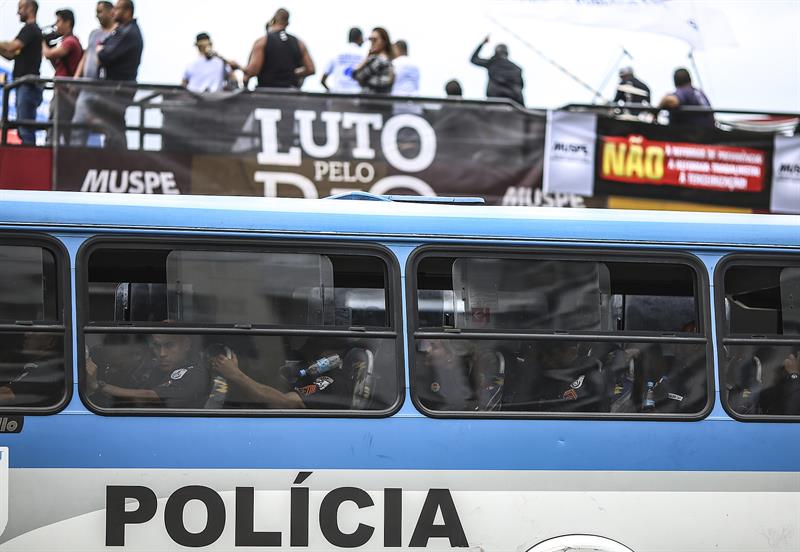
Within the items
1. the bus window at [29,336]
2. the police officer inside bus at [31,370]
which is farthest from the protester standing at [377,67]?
the police officer inside bus at [31,370]

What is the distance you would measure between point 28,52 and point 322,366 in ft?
24.0

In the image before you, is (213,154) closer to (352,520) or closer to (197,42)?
(197,42)

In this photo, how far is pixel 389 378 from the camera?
6.21 m

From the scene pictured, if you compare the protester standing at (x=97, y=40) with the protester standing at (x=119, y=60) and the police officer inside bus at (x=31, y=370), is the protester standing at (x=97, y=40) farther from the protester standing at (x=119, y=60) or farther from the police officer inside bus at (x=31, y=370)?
the police officer inside bus at (x=31, y=370)

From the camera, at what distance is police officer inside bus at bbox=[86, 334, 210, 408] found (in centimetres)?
598

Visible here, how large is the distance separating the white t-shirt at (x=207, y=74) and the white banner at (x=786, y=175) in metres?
6.91

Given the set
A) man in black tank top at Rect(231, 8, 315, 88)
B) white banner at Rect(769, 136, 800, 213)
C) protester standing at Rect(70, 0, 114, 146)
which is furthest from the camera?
white banner at Rect(769, 136, 800, 213)

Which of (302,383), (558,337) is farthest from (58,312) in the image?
(558,337)

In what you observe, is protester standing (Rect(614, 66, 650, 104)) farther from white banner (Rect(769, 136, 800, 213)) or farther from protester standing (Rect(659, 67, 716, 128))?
white banner (Rect(769, 136, 800, 213))

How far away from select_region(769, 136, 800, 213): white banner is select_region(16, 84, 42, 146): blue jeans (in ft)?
29.1

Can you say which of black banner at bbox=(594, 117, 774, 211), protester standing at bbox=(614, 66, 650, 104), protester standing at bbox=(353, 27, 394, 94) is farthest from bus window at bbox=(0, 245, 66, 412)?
protester standing at bbox=(614, 66, 650, 104)

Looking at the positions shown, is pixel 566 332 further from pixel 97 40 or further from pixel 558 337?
pixel 97 40

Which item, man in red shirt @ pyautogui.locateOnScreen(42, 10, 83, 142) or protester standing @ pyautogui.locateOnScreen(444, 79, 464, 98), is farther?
protester standing @ pyautogui.locateOnScreen(444, 79, 464, 98)

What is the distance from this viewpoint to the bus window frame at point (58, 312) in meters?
5.91
